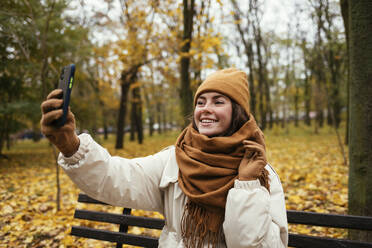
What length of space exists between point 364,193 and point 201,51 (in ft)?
18.4

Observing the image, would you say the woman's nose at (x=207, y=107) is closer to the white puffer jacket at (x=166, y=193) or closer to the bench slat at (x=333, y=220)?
the white puffer jacket at (x=166, y=193)

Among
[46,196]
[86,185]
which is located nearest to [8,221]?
[46,196]

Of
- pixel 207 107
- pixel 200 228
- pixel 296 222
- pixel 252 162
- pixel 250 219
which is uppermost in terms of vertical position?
pixel 207 107

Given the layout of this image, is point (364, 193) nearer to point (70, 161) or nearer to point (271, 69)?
point (70, 161)

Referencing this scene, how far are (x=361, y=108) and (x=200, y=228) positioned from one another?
6.47ft

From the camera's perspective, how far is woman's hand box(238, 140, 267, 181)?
1374 millimetres

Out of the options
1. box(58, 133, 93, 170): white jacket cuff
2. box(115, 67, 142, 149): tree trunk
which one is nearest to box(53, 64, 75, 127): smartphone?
box(58, 133, 93, 170): white jacket cuff

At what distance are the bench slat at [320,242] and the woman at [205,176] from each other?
0.67m

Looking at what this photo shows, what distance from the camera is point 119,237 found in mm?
2381

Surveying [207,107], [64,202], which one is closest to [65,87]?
[207,107]

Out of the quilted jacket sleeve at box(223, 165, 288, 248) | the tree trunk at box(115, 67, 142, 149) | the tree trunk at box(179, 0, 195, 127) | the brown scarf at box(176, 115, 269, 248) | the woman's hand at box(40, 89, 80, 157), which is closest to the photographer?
the woman's hand at box(40, 89, 80, 157)

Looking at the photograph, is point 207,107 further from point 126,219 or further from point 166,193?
point 126,219

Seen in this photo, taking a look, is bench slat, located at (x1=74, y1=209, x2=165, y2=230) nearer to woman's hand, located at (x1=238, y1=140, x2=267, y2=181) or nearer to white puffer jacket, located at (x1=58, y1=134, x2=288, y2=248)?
white puffer jacket, located at (x1=58, y1=134, x2=288, y2=248)

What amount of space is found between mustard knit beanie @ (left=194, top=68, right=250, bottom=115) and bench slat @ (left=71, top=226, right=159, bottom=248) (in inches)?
56.2
